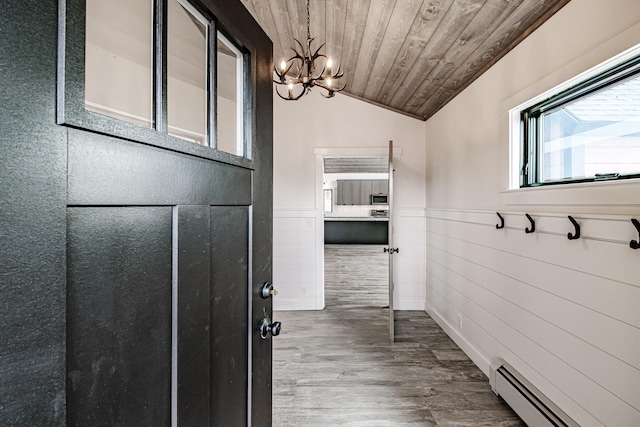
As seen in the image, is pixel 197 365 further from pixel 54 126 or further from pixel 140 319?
pixel 54 126

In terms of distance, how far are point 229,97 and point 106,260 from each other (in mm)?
631

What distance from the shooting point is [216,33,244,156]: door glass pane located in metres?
0.97

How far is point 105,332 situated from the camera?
0.59 meters

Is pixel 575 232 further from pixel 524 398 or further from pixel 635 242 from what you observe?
pixel 524 398

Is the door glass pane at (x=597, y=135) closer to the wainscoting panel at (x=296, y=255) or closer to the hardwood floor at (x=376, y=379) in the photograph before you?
the hardwood floor at (x=376, y=379)

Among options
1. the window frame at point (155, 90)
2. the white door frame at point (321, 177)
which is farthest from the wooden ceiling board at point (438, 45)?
the window frame at point (155, 90)

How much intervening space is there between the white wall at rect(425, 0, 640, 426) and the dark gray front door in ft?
5.04

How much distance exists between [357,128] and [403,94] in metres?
0.73

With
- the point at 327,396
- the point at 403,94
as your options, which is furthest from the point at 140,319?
the point at 403,94

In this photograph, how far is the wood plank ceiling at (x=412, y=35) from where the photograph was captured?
6.73 feet

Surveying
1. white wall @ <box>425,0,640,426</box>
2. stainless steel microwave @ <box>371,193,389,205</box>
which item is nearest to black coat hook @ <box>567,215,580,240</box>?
white wall @ <box>425,0,640,426</box>

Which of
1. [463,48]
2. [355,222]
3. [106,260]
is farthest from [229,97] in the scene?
[355,222]

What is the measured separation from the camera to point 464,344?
2957 mm

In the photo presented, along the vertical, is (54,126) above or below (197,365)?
above
